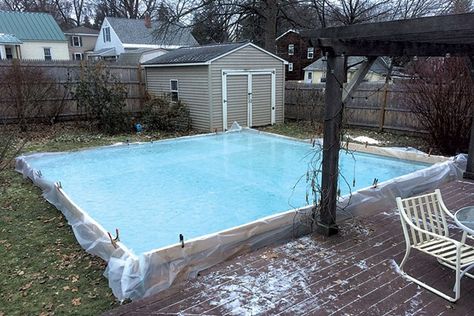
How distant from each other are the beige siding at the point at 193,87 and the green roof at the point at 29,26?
16000 millimetres

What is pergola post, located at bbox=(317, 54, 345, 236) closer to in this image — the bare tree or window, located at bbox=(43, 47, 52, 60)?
the bare tree

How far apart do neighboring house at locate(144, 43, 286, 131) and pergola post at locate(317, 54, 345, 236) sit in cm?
787

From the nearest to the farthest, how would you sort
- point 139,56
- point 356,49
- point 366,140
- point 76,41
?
1. point 356,49
2. point 366,140
3. point 139,56
4. point 76,41

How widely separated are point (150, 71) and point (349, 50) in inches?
435

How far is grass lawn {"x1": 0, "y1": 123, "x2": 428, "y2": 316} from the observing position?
127 inches

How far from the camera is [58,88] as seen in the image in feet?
39.1

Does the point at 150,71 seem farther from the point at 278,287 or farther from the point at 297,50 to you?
the point at 297,50

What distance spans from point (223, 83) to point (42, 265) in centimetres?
865

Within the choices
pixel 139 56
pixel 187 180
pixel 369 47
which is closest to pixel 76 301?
pixel 369 47

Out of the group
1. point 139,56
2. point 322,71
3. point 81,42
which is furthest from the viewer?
point 81,42

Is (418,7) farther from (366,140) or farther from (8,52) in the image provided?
(8,52)

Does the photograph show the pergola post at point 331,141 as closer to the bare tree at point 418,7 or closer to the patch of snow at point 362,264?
the patch of snow at point 362,264

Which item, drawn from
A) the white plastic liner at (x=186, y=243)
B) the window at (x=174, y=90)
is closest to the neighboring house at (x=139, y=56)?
the window at (x=174, y=90)

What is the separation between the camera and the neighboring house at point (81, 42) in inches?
1284
